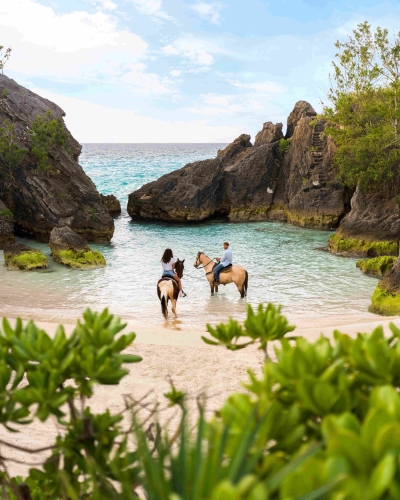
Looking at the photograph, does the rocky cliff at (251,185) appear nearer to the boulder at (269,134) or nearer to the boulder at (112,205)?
the boulder at (269,134)

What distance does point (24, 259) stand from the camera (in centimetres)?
1967

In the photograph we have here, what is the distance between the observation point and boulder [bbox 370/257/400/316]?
44.5 feet

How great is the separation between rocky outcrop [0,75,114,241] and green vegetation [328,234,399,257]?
512 inches

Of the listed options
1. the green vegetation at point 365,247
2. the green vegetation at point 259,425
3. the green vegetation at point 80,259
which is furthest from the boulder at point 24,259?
the green vegetation at point 259,425

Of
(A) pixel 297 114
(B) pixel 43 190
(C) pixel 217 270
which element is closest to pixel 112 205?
(B) pixel 43 190

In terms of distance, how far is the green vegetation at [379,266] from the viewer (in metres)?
19.1

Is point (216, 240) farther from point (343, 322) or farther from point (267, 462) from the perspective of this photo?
point (267, 462)

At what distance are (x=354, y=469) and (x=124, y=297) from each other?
1512cm

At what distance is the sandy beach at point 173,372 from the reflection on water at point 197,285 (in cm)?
378

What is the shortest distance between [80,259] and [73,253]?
0.67 metres

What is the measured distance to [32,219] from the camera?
28.2 meters

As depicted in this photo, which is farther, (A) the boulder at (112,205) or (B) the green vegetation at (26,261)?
(A) the boulder at (112,205)

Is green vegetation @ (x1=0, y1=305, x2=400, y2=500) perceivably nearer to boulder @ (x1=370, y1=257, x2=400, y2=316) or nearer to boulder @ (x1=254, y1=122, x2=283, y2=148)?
boulder @ (x1=370, y1=257, x2=400, y2=316)

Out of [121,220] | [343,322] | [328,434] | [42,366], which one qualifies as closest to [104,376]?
[42,366]
